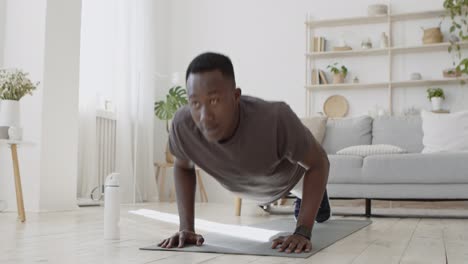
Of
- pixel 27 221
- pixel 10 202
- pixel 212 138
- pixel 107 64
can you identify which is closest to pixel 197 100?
pixel 212 138

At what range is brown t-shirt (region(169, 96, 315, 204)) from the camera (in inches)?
64.4

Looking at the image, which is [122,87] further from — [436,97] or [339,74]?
[436,97]

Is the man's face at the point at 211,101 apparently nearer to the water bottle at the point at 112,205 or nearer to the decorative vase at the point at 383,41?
the water bottle at the point at 112,205

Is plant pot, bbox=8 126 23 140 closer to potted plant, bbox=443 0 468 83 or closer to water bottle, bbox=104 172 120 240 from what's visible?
water bottle, bbox=104 172 120 240

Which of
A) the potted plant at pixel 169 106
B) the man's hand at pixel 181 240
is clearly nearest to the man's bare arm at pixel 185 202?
the man's hand at pixel 181 240

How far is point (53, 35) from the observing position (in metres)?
4.09

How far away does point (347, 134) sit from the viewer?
15.0 ft

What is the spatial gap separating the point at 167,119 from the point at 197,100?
182 inches

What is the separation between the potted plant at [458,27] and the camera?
5.38 metres

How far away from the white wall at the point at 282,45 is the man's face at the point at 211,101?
15.2 feet

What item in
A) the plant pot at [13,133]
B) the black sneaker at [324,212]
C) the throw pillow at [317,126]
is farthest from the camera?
the throw pillow at [317,126]

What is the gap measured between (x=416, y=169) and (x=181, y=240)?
2.33 metres

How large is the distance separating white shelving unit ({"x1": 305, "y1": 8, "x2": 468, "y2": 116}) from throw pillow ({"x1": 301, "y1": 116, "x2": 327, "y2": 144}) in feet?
4.83

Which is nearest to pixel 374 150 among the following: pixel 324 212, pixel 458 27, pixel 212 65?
pixel 324 212
